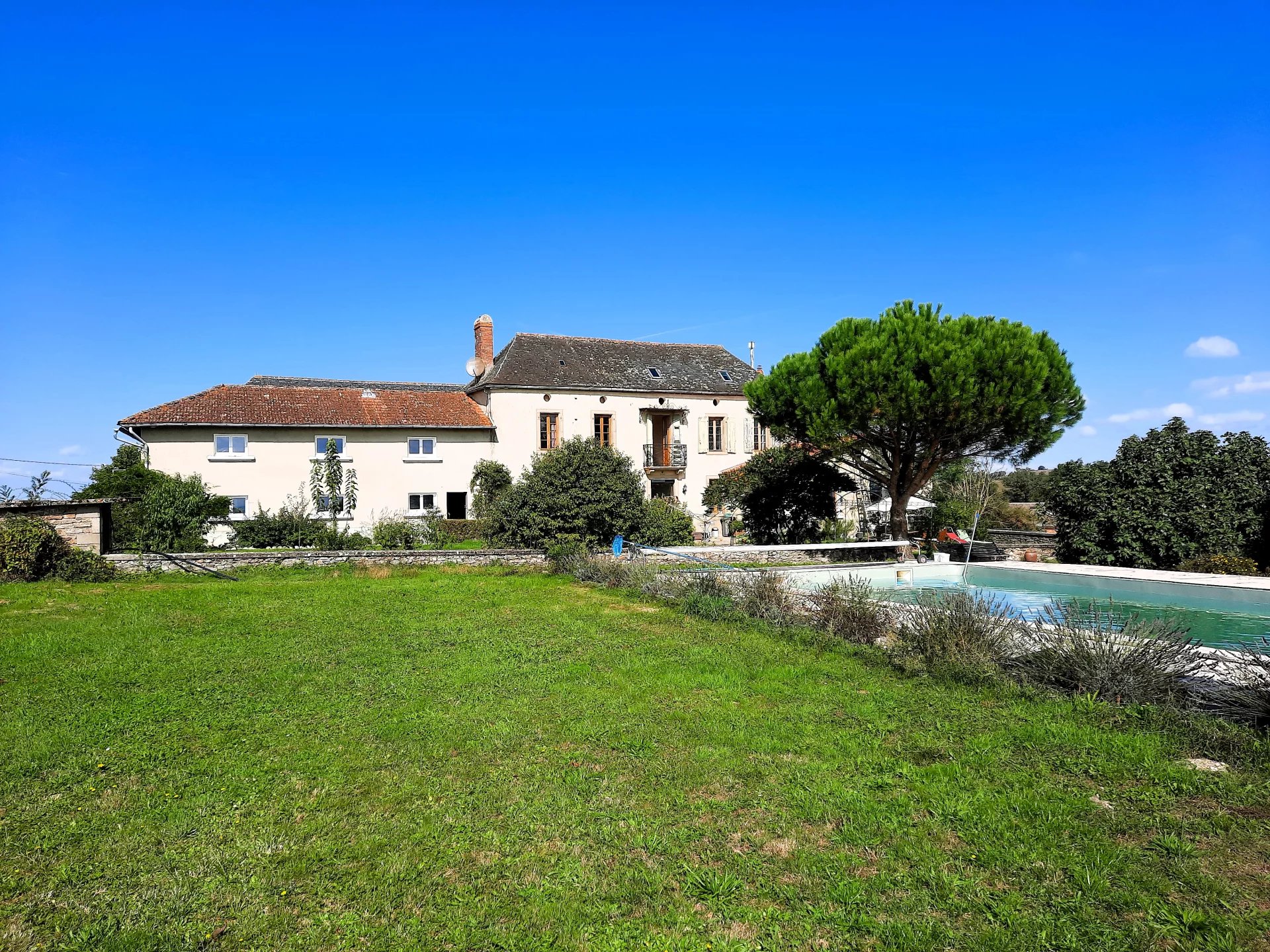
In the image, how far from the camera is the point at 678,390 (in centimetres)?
3144

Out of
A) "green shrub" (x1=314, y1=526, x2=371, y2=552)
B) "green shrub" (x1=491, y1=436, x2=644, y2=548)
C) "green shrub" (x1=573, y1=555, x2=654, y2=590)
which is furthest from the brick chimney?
"green shrub" (x1=573, y1=555, x2=654, y2=590)

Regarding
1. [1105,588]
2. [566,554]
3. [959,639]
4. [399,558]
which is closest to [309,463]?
[399,558]

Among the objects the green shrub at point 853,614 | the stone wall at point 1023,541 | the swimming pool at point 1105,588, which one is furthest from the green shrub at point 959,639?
the stone wall at point 1023,541

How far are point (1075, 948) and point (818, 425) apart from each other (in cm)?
1861

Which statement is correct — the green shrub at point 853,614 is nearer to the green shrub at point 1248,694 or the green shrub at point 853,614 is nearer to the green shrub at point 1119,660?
the green shrub at point 1119,660

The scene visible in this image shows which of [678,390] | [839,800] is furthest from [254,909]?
[678,390]

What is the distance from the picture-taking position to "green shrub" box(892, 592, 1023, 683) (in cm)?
711

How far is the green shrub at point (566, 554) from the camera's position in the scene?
54.1 ft

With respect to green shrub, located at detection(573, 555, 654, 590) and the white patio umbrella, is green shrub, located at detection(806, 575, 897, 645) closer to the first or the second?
green shrub, located at detection(573, 555, 654, 590)

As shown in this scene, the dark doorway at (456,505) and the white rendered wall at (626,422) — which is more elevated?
the white rendered wall at (626,422)

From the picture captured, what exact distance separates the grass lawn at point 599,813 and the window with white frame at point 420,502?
1971 centimetres

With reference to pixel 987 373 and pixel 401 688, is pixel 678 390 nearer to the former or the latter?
pixel 987 373

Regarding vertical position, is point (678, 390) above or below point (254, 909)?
above

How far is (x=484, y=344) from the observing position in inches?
1264
